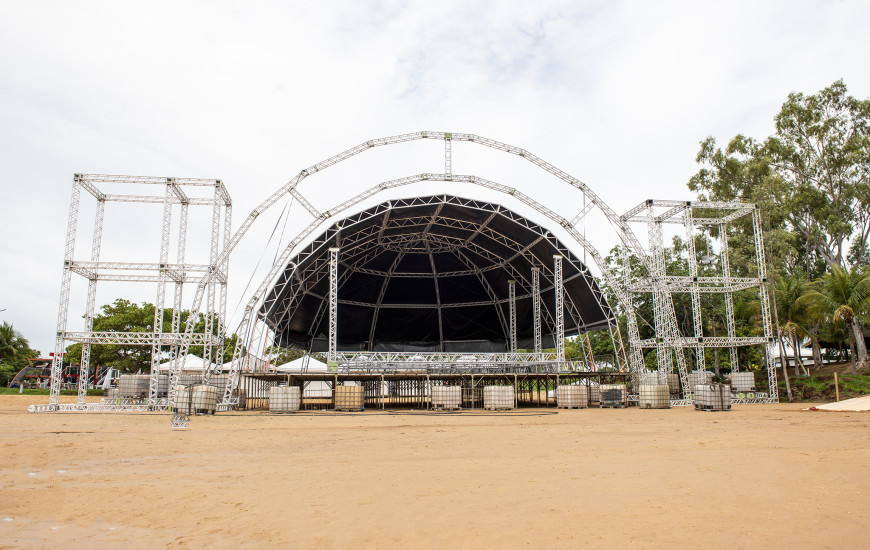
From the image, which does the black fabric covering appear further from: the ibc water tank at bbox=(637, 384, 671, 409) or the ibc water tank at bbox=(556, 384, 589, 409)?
the ibc water tank at bbox=(637, 384, 671, 409)

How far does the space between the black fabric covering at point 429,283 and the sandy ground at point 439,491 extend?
67.3 ft

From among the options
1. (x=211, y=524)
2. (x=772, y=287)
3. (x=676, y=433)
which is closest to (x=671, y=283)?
(x=772, y=287)

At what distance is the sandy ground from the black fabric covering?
20.5m

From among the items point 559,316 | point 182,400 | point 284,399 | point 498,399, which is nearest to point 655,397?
point 559,316

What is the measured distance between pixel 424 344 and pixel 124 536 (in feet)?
144

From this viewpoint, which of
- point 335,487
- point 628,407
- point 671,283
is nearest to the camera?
point 335,487

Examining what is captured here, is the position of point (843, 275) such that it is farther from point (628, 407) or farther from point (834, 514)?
point (834, 514)

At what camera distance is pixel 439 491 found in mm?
7875

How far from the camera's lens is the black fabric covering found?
113ft

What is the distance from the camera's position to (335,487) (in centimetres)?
819

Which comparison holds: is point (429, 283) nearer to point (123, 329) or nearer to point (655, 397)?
point (655, 397)

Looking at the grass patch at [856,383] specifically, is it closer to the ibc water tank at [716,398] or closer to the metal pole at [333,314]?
the ibc water tank at [716,398]

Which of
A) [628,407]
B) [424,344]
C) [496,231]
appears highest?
[496,231]

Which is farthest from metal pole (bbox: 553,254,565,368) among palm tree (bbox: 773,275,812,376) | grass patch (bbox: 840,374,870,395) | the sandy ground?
the sandy ground
